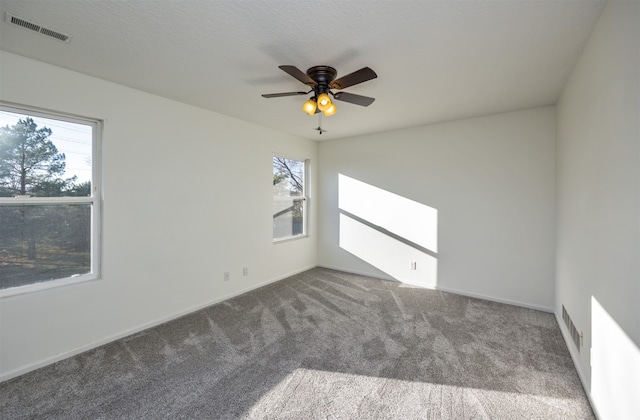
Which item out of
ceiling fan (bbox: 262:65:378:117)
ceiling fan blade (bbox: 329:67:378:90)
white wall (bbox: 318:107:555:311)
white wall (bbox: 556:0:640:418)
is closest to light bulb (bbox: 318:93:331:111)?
ceiling fan (bbox: 262:65:378:117)

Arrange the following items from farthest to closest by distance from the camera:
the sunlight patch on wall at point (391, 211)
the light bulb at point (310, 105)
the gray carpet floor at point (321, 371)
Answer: the sunlight patch on wall at point (391, 211)
the light bulb at point (310, 105)
the gray carpet floor at point (321, 371)

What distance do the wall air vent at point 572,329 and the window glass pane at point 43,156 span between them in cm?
448

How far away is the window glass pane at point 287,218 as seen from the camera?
4.71 m

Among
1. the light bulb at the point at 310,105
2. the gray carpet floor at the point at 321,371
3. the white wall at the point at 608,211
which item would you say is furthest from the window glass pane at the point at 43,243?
the white wall at the point at 608,211

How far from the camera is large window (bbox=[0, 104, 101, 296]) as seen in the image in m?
2.24

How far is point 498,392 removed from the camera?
6.52ft

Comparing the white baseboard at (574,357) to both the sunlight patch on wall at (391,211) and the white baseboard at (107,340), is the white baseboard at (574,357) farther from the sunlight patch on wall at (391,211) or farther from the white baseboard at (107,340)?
the white baseboard at (107,340)

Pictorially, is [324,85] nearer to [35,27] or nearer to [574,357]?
[35,27]

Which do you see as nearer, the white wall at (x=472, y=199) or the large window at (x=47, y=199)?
the large window at (x=47, y=199)

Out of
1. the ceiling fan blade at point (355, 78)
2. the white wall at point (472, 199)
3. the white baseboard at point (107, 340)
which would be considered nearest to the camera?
the ceiling fan blade at point (355, 78)

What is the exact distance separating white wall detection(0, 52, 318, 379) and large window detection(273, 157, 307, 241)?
A: 0.31 m

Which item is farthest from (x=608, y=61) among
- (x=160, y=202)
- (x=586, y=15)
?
(x=160, y=202)

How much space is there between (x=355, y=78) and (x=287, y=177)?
298 centimetres

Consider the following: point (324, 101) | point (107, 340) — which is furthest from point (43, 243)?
point (324, 101)
